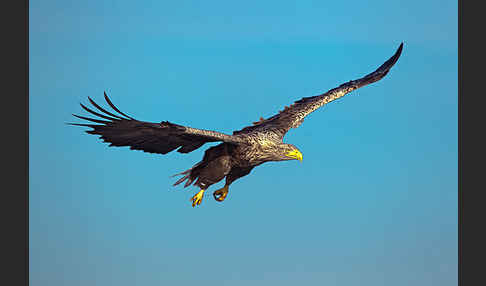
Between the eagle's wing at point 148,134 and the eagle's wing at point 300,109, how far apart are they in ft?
5.46

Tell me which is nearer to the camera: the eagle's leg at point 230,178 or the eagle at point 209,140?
the eagle at point 209,140

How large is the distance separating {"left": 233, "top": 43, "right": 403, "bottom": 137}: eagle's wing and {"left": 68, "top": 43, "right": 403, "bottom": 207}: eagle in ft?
0.07

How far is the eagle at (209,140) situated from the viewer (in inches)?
537

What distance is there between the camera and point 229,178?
1516 centimetres

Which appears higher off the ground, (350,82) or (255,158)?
(350,82)

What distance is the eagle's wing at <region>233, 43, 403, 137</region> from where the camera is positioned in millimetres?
15953

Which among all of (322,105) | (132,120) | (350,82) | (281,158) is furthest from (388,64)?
(132,120)

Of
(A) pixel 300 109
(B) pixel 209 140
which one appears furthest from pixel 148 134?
(A) pixel 300 109

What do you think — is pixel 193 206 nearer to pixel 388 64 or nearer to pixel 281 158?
pixel 281 158

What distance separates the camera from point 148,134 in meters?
13.9

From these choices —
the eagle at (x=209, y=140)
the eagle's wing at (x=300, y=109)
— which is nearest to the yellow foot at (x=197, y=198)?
the eagle at (x=209, y=140)

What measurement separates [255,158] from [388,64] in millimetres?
5189

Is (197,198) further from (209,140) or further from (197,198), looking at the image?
(209,140)

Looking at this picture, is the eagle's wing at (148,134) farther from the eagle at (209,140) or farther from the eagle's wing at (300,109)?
the eagle's wing at (300,109)
